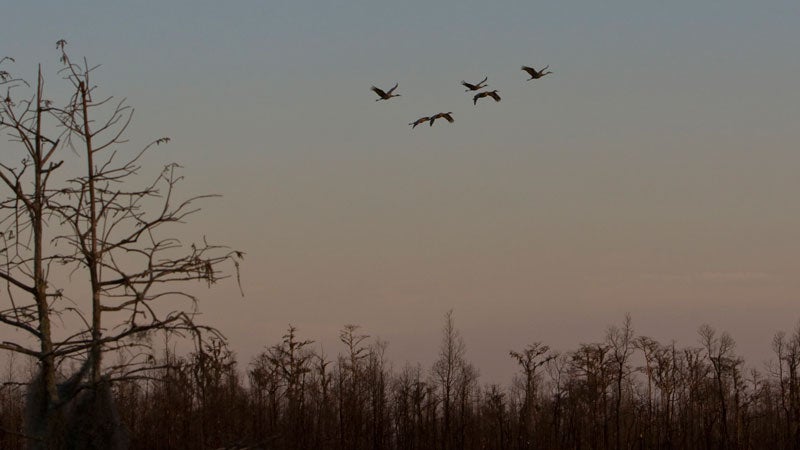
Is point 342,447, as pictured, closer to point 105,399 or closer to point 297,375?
point 297,375

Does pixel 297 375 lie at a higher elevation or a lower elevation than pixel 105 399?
higher

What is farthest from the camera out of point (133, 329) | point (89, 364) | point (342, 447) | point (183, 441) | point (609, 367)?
point (609, 367)

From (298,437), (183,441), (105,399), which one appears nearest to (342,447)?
(298,437)

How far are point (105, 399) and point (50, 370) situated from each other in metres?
0.59

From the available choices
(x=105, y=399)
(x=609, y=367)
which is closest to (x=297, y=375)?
(x=609, y=367)

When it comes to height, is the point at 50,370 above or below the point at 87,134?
below

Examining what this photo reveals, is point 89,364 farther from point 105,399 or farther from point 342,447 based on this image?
point 342,447

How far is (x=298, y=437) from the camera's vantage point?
41469 mm

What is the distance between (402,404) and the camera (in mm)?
52938

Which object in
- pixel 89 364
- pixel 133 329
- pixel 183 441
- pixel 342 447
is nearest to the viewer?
pixel 133 329

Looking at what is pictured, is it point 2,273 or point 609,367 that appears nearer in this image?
point 2,273

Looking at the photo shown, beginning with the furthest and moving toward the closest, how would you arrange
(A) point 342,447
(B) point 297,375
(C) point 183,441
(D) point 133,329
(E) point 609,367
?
(E) point 609,367 → (B) point 297,375 → (A) point 342,447 → (C) point 183,441 → (D) point 133,329

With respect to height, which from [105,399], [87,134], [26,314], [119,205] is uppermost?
[87,134]

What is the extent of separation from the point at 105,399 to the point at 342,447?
37.6 meters
